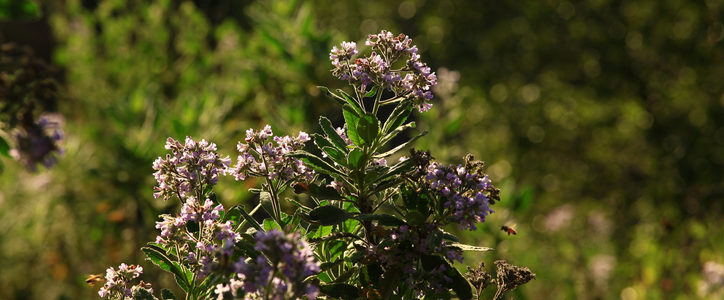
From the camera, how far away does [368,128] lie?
3.72ft

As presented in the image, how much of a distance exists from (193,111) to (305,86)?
0.66m

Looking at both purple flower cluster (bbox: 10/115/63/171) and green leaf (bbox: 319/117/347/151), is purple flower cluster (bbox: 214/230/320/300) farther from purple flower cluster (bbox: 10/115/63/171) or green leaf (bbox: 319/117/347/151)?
purple flower cluster (bbox: 10/115/63/171)

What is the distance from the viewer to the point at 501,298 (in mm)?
1228

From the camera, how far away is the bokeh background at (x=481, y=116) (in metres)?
3.53

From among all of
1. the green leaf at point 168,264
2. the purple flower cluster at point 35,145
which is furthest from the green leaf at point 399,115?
the purple flower cluster at point 35,145

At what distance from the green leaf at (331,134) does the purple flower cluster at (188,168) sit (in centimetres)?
22

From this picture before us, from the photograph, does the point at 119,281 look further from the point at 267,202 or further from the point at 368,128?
the point at 368,128

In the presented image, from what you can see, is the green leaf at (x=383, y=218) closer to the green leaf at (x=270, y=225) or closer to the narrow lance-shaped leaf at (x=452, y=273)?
the narrow lance-shaped leaf at (x=452, y=273)

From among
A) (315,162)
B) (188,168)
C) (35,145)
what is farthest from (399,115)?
(35,145)

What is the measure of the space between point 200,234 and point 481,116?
17.2ft

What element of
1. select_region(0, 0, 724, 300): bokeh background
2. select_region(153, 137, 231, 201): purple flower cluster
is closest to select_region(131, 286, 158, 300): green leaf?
select_region(153, 137, 231, 201): purple flower cluster

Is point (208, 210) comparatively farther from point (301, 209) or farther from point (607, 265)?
point (607, 265)

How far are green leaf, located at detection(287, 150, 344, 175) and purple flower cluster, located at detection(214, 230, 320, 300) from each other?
184mm

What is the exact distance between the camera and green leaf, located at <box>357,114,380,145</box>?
112cm
